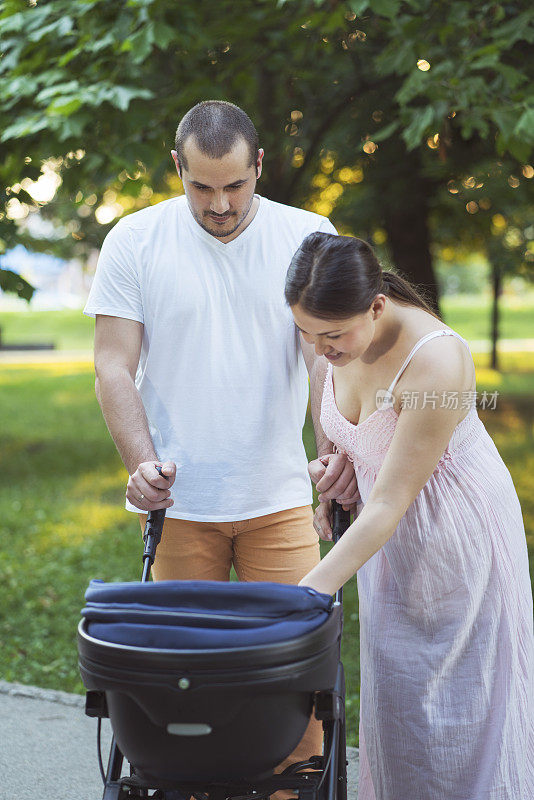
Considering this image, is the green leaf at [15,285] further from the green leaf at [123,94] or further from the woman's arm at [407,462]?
the woman's arm at [407,462]

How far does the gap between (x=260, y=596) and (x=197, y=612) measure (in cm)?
15

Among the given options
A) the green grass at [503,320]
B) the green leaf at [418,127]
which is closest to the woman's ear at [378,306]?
the green leaf at [418,127]

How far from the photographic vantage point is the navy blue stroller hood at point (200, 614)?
203cm

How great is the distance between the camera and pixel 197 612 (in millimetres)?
2061

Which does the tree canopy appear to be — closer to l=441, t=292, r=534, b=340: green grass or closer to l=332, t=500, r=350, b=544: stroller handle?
l=332, t=500, r=350, b=544: stroller handle

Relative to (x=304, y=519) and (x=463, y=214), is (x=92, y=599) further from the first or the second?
(x=463, y=214)

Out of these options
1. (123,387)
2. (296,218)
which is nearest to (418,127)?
(296,218)

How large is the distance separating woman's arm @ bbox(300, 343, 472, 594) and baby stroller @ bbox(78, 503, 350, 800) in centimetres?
26

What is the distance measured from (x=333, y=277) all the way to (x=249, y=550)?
1205mm

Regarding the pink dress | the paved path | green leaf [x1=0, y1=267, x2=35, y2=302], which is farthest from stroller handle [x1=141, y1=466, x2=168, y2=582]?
green leaf [x1=0, y1=267, x2=35, y2=302]

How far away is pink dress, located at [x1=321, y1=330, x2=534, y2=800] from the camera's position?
2738 mm

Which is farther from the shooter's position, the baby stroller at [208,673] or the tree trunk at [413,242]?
the tree trunk at [413,242]

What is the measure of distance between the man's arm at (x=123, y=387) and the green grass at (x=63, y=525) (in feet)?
7.08

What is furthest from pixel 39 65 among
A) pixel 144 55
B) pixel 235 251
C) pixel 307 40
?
pixel 235 251
